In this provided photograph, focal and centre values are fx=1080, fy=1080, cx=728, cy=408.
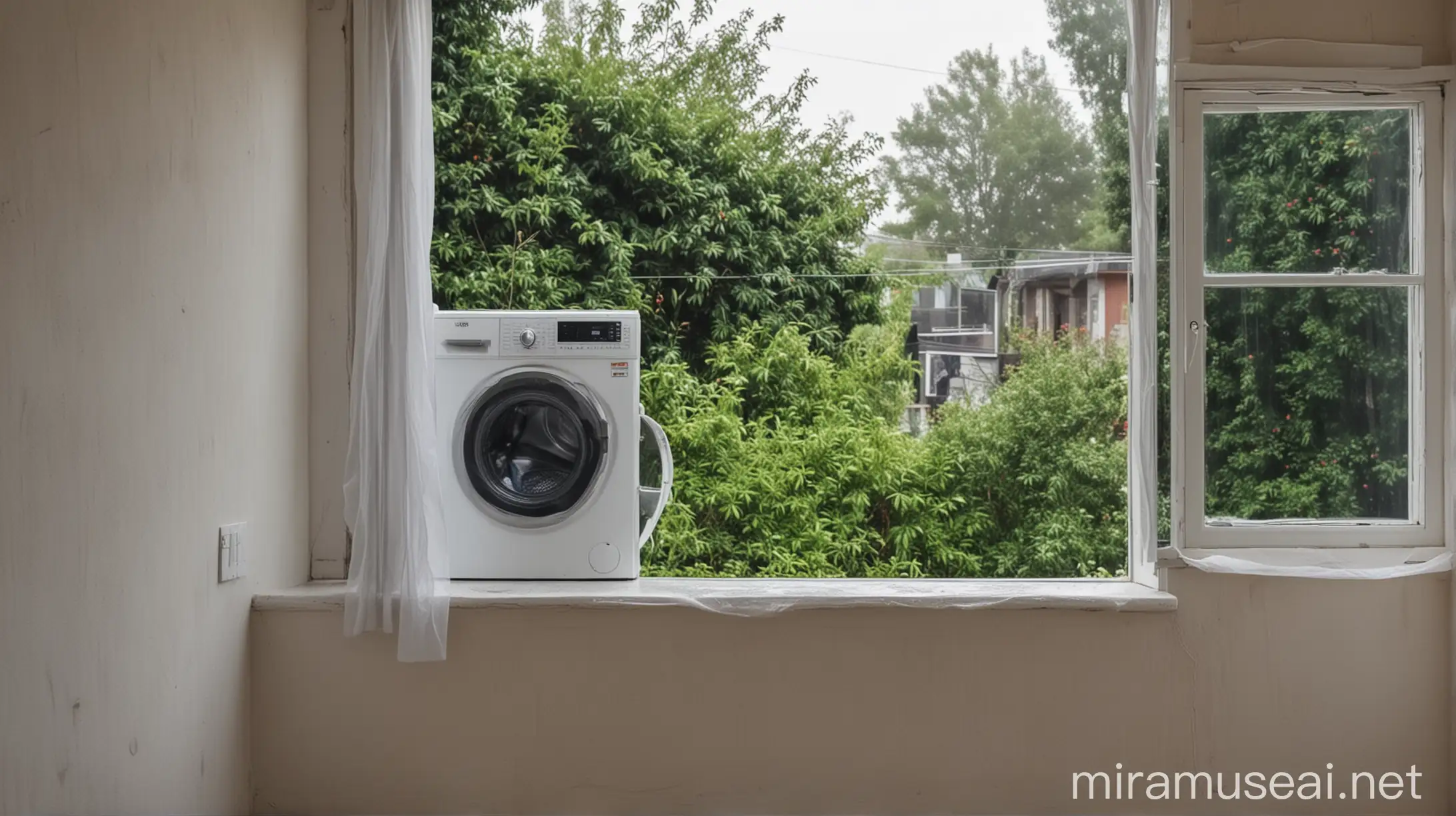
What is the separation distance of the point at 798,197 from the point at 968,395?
972mm

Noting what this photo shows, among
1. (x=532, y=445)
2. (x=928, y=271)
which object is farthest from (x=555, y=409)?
(x=928, y=271)

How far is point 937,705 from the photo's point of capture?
2607 mm

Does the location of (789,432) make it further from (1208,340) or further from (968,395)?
(1208,340)

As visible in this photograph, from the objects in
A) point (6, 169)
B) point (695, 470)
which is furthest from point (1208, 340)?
point (6, 169)

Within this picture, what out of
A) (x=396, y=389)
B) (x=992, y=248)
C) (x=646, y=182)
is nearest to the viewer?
(x=396, y=389)

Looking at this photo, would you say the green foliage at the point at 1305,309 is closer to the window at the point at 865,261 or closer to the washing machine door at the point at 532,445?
the window at the point at 865,261

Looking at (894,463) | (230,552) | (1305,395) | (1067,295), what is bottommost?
(230,552)

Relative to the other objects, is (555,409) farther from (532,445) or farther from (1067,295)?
(1067,295)

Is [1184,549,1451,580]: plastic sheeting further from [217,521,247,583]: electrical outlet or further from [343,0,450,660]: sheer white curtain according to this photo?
[217,521,247,583]: electrical outlet

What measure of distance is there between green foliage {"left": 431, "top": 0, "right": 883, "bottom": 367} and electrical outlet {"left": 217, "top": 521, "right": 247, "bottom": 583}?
1.40 metres

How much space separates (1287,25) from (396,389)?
7.73 ft

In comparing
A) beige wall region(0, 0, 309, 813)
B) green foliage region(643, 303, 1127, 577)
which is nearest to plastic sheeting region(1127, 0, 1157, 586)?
green foliage region(643, 303, 1127, 577)

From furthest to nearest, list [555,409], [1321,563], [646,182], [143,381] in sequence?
[646,182]
[555,409]
[1321,563]
[143,381]

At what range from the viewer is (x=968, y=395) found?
4008 mm
